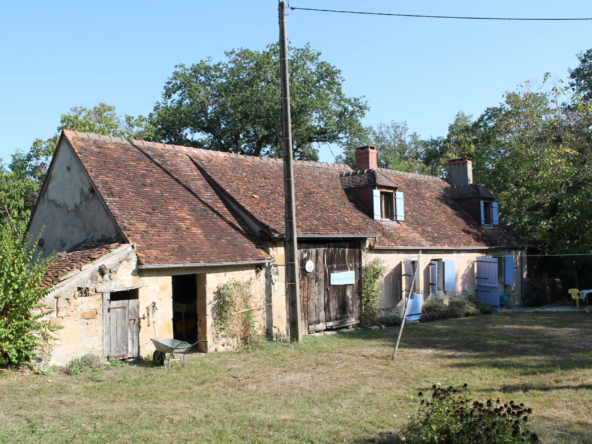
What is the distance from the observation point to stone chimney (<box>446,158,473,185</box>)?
2480 centimetres

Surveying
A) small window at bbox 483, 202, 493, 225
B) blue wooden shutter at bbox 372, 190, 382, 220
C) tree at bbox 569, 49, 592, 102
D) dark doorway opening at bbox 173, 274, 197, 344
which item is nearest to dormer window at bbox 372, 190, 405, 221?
blue wooden shutter at bbox 372, 190, 382, 220

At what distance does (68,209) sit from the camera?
13.7 meters

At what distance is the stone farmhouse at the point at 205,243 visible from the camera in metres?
10.8

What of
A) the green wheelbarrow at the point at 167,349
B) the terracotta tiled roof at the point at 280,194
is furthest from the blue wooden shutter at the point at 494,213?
the green wheelbarrow at the point at 167,349

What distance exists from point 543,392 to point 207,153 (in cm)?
1193

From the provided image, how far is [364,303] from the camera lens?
1585 cm

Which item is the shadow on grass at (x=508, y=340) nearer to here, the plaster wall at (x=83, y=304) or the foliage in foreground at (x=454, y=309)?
the foliage in foreground at (x=454, y=309)

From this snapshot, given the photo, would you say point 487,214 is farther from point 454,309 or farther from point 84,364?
point 84,364

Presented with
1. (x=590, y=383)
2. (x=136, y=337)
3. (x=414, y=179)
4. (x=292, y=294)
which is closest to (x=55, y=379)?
(x=136, y=337)

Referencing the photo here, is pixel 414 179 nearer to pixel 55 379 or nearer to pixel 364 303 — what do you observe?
pixel 364 303

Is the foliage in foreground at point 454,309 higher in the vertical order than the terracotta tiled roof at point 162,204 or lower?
lower

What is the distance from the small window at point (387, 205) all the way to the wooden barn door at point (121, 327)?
10152 mm

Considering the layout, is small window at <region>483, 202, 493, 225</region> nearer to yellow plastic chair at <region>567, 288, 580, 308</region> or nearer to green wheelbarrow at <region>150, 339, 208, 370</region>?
yellow plastic chair at <region>567, 288, 580, 308</region>

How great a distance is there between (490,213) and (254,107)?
1437cm
